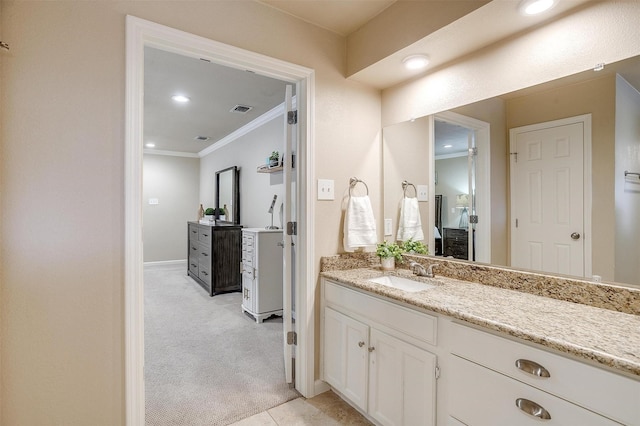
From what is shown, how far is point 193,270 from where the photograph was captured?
539cm

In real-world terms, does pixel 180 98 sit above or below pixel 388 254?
above

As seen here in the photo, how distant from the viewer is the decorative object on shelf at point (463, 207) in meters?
1.91

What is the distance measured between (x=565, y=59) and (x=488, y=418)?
158cm

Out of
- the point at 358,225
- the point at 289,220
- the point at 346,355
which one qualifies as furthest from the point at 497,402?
the point at 289,220

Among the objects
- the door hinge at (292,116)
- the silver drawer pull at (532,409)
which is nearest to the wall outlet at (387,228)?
the door hinge at (292,116)

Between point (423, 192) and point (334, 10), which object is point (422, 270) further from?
point (334, 10)

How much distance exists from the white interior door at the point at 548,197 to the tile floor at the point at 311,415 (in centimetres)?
127

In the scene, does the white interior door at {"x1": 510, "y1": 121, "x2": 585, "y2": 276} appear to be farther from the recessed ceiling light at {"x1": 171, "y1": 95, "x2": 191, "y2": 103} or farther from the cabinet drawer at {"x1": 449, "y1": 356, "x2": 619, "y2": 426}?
the recessed ceiling light at {"x1": 171, "y1": 95, "x2": 191, "y2": 103}

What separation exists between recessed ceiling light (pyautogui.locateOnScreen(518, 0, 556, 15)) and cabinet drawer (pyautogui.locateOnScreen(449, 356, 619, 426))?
155 cm

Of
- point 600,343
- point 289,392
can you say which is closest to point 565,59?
point 600,343

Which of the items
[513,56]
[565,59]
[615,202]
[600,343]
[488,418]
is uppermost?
[513,56]

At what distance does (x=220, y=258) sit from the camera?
449 centimetres

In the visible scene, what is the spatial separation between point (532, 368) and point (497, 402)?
0.21m

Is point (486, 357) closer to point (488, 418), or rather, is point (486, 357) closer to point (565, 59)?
point (488, 418)
